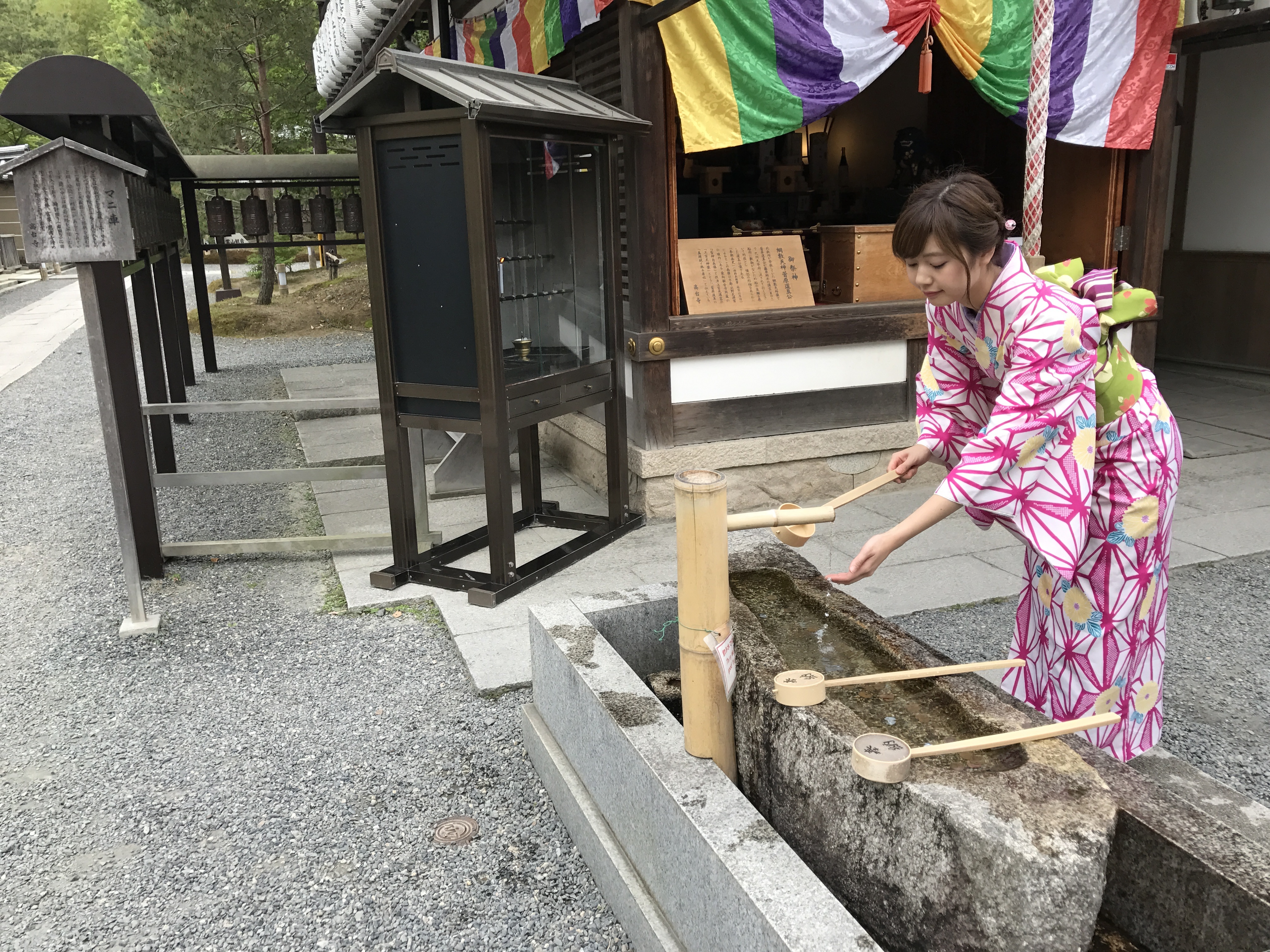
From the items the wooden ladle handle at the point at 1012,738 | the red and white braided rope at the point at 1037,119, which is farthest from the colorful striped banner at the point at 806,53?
the wooden ladle handle at the point at 1012,738

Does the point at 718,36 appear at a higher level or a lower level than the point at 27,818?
higher

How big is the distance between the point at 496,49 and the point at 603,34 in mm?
2000

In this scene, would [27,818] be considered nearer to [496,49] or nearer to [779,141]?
[496,49]

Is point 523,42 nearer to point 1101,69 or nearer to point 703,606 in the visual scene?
point 1101,69

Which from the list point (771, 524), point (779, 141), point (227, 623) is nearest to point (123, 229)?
point (227, 623)

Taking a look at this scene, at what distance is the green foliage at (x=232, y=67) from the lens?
54.8 feet

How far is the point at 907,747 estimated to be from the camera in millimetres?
1675

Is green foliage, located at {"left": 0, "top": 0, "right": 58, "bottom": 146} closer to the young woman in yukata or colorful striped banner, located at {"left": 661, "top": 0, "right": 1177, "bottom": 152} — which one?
colorful striped banner, located at {"left": 661, "top": 0, "right": 1177, "bottom": 152}

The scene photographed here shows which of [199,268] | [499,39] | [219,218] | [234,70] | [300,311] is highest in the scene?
[234,70]

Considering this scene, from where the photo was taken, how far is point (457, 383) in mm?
4434

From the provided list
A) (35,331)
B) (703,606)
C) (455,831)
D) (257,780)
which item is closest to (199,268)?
(35,331)

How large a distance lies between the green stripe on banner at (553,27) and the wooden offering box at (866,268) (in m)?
2.07

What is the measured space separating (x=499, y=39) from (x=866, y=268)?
3.40m

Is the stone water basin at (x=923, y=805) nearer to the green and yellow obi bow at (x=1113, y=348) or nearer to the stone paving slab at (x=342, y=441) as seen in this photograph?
the green and yellow obi bow at (x=1113, y=348)
